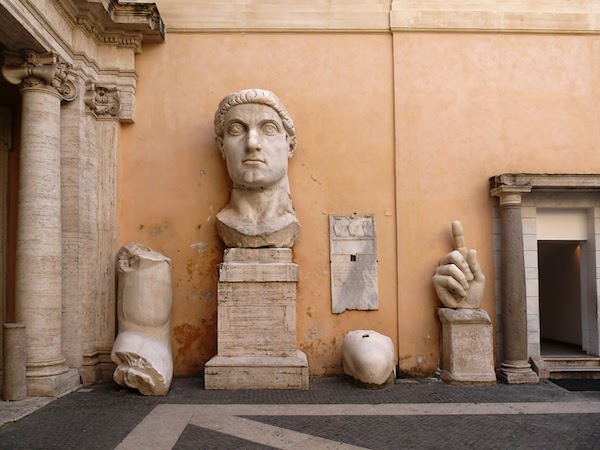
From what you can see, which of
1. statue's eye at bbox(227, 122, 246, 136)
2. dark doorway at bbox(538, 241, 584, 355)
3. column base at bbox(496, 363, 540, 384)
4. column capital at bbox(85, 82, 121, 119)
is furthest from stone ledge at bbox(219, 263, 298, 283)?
dark doorway at bbox(538, 241, 584, 355)

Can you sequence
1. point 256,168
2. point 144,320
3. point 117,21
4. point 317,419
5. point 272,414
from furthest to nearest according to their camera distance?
point 117,21 < point 256,168 < point 144,320 < point 272,414 < point 317,419

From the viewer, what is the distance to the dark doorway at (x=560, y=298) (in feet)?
24.2

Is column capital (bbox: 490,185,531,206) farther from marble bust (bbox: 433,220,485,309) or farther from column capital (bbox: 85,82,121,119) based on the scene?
column capital (bbox: 85,82,121,119)


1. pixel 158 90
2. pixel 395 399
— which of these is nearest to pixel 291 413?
pixel 395 399

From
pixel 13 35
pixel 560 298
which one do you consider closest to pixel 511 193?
pixel 560 298

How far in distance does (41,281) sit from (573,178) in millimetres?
5998

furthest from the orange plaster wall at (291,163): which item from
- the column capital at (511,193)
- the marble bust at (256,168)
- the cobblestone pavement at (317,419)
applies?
the column capital at (511,193)

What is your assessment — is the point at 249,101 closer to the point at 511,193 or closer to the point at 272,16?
the point at 272,16

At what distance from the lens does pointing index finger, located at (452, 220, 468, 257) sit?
20.3 feet

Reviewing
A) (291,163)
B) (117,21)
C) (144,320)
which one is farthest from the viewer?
(291,163)

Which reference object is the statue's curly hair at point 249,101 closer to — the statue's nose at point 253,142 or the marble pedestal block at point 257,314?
the statue's nose at point 253,142

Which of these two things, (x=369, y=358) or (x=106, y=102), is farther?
(x=106, y=102)

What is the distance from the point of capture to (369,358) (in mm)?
5555

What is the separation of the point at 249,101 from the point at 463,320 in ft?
11.4
